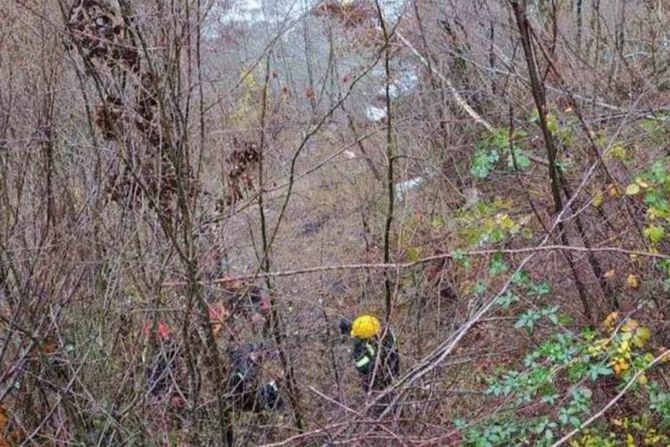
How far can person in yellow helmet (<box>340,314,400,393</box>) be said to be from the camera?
4.22 metres

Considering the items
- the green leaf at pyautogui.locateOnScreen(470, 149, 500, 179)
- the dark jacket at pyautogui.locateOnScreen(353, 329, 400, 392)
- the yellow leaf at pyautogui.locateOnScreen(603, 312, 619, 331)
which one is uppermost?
the green leaf at pyautogui.locateOnScreen(470, 149, 500, 179)

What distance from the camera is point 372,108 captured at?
7.83 metres

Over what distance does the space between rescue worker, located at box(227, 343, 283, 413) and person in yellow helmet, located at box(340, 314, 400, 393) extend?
0.58 metres

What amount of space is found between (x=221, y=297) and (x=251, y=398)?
637 millimetres

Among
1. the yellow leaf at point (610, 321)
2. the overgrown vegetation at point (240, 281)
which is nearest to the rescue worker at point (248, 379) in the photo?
the overgrown vegetation at point (240, 281)

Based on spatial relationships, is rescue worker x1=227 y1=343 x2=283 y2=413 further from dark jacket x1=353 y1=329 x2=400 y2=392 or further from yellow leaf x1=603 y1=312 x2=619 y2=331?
yellow leaf x1=603 y1=312 x2=619 y2=331

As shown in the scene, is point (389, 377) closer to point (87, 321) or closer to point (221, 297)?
point (221, 297)

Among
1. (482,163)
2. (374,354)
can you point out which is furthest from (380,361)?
(482,163)

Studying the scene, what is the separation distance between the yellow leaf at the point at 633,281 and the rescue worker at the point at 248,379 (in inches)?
82.7

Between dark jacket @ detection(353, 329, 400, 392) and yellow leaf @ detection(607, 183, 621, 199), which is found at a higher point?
yellow leaf @ detection(607, 183, 621, 199)

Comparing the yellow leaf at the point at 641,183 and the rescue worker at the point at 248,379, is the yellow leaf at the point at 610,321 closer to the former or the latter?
the yellow leaf at the point at 641,183

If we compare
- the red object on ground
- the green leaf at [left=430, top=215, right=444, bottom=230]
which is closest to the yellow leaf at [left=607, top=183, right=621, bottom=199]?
the green leaf at [left=430, top=215, right=444, bottom=230]

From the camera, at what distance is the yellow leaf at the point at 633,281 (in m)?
3.97

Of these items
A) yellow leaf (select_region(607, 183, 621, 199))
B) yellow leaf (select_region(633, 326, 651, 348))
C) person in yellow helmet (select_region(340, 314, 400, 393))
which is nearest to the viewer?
yellow leaf (select_region(633, 326, 651, 348))
